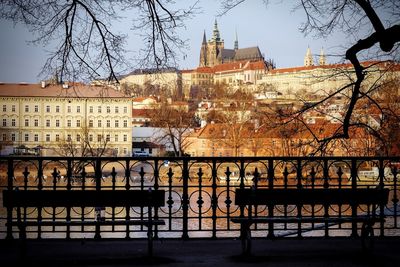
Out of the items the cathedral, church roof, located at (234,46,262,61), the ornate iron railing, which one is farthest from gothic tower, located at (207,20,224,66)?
the ornate iron railing

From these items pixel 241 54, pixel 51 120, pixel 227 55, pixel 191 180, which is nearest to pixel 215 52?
pixel 227 55

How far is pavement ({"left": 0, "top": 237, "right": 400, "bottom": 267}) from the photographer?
5.45 m

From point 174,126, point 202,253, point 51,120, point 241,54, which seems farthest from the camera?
point 241,54

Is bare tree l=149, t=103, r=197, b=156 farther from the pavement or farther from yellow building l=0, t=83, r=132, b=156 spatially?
the pavement

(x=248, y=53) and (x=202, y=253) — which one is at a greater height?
(x=248, y=53)

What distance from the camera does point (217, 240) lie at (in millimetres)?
6543

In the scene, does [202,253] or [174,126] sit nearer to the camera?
[202,253]

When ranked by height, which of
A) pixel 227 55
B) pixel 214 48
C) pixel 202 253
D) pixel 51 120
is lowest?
pixel 202 253

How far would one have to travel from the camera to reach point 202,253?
5.88 metres

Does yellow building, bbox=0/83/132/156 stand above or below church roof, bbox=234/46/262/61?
below

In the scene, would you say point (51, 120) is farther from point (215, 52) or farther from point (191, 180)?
point (215, 52)

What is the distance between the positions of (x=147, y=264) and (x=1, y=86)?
67.2 meters

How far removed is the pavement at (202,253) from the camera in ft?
17.9

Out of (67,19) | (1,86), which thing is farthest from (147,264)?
(1,86)
